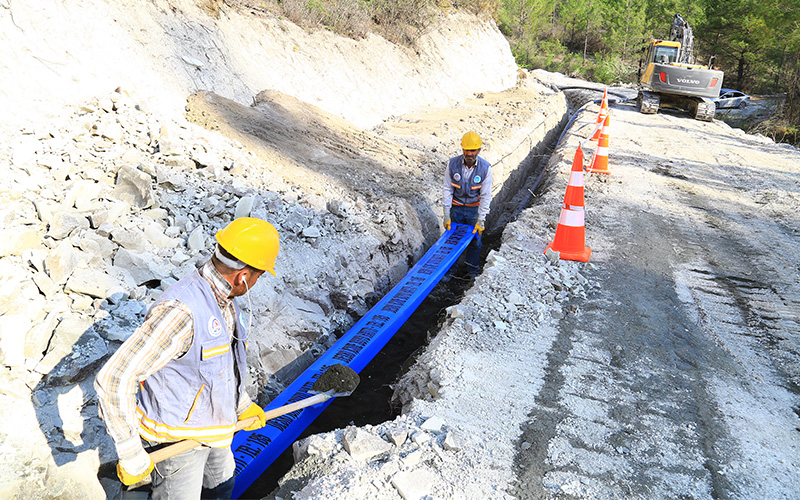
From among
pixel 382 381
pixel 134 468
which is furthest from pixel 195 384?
pixel 382 381

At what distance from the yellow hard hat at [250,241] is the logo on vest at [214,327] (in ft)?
0.93

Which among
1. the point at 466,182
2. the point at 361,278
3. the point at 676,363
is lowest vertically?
the point at 361,278

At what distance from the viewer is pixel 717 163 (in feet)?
31.7

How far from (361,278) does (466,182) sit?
186 centimetres

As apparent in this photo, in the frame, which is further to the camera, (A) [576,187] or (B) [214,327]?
(A) [576,187]

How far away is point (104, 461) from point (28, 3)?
18.1 ft

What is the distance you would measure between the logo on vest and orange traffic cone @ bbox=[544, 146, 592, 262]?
3812mm

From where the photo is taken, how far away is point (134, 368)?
2000mm

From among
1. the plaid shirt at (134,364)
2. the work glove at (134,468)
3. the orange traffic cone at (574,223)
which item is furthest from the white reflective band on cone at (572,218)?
the work glove at (134,468)

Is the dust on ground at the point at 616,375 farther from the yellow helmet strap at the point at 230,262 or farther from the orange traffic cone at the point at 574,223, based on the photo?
the yellow helmet strap at the point at 230,262

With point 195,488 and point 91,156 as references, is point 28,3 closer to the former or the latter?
point 91,156

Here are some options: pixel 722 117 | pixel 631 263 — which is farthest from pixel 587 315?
pixel 722 117

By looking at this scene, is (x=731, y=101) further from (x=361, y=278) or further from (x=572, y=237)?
(x=361, y=278)

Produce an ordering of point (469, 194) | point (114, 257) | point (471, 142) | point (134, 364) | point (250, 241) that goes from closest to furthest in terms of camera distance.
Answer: point (134, 364)
point (250, 241)
point (114, 257)
point (471, 142)
point (469, 194)
